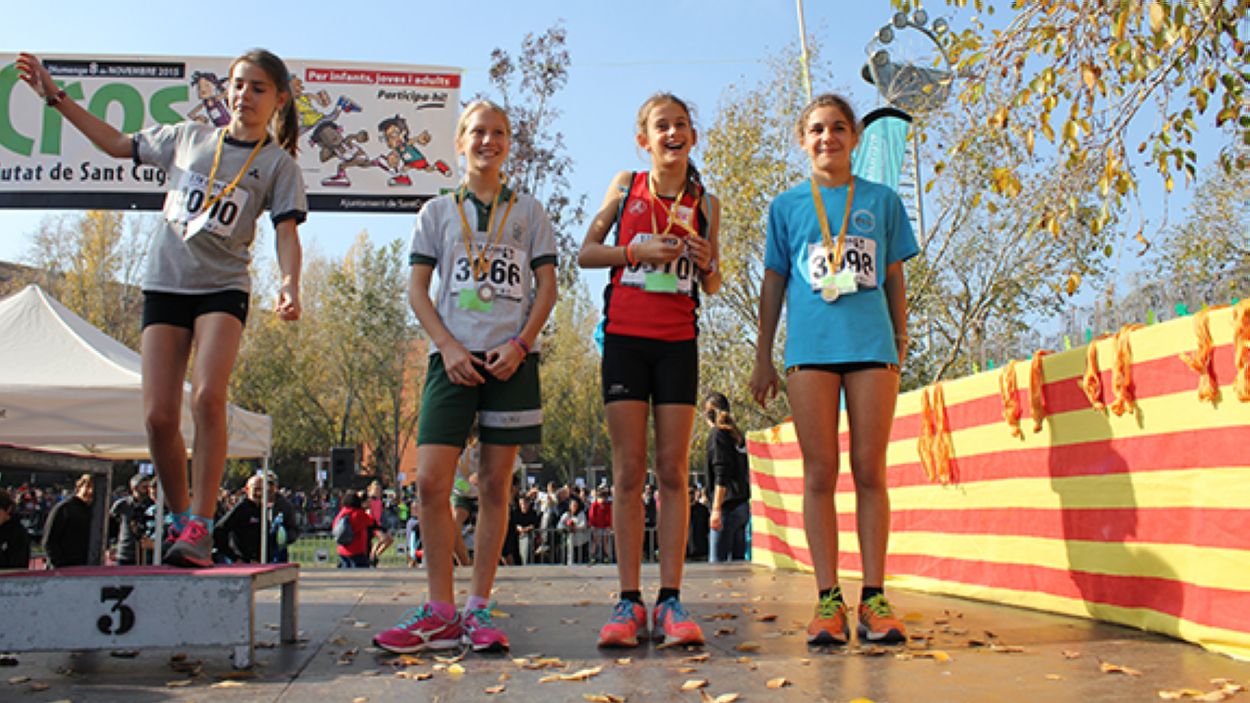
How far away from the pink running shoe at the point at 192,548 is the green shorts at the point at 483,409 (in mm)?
759

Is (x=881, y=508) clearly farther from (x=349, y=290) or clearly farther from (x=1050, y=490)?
(x=349, y=290)

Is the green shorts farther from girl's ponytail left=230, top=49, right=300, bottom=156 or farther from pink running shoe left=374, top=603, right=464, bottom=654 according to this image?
girl's ponytail left=230, top=49, right=300, bottom=156

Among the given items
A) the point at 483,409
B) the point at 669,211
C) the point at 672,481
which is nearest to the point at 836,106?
the point at 669,211

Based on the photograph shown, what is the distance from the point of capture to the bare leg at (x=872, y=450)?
3.33 m

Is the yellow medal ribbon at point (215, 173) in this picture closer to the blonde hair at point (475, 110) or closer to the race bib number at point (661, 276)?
the blonde hair at point (475, 110)

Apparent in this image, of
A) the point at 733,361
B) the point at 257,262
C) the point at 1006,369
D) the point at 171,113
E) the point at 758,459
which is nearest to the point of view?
the point at 1006,369

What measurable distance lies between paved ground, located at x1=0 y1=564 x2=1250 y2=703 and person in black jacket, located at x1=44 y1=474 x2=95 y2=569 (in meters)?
5.87

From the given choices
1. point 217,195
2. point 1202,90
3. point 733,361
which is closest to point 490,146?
point 217,195

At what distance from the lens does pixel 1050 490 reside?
402 cm

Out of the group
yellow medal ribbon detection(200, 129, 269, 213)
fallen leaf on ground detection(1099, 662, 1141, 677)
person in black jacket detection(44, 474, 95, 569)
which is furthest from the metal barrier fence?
fallen leaf on ground detection(1099, 662, 1141, 677)

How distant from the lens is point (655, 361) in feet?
11.4

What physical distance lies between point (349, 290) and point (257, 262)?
15.4 ft

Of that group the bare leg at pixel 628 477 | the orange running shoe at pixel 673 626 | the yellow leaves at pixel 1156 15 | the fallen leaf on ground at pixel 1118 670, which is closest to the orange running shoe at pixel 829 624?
the orange running shoe at pixel 673 626

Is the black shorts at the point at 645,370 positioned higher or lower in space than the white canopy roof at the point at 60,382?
lower
